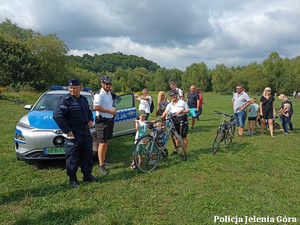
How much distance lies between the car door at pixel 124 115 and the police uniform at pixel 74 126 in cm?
169

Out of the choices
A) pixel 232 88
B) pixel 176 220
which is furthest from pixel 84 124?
pixel 232 88

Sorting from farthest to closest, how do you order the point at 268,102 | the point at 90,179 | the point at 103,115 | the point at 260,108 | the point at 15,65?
the point at 15,65
the point at 260,108
the point at 268,102
the point at 103,115
the point at 90,179

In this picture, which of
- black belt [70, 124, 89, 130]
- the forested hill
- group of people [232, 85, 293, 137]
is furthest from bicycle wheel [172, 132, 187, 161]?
the forested hill

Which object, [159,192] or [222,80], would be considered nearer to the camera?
[159,192]

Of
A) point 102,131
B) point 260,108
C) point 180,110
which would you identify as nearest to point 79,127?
point 102,131

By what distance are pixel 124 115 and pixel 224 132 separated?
3.14 m

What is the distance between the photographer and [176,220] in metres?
3.08

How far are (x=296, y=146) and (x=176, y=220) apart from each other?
250 inches

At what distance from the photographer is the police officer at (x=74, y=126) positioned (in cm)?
361

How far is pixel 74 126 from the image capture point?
149 inches

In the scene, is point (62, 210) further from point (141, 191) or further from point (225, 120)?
point (225, 120)

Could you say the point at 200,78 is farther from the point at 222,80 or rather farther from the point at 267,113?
the point at 267,113

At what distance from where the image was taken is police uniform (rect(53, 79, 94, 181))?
11.8ft

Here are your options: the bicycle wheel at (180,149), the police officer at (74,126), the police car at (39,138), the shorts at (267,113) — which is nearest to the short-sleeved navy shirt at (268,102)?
the shorts at (267,113)
